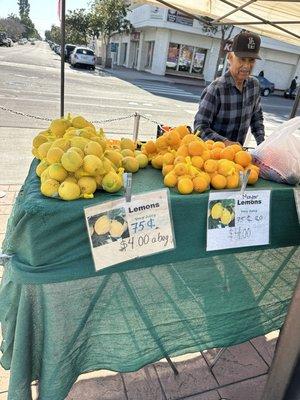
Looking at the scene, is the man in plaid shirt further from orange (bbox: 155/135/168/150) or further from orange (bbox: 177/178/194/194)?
orange (bbox: 177/178/194/194)

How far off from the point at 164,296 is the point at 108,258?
0.44m

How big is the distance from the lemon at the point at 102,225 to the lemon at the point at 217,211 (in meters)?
0.49

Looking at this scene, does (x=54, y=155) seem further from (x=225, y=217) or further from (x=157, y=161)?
(x=225, y=217)

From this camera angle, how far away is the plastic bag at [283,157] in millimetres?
1629

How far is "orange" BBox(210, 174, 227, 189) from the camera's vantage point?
1.48m

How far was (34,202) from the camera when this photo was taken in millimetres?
1198

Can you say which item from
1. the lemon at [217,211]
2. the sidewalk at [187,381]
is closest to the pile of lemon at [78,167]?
the lemon at [217,211]

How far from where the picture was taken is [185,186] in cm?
139

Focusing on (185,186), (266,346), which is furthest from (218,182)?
(266,346)

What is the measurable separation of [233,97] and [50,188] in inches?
68.7

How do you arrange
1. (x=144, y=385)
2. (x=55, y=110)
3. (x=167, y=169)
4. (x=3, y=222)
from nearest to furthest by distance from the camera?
(x=167, y=169) < (x=144, y=385) < (x=3, y=222) < (x=55, y=110)

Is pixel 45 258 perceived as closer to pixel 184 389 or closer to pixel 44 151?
pixel 44 151

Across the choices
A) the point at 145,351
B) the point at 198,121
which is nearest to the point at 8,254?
the point at 145,351

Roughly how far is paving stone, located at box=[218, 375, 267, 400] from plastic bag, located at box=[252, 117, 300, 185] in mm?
1279
